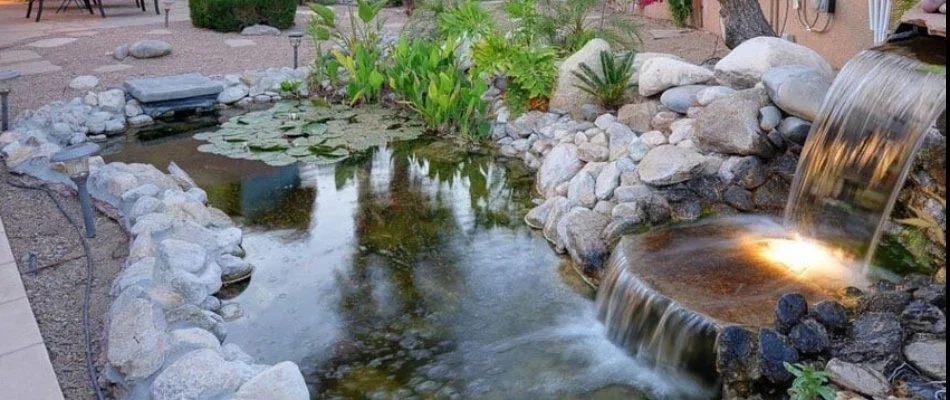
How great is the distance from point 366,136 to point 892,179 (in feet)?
12.5

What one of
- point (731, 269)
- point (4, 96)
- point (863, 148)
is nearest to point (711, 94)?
point (863, 148)

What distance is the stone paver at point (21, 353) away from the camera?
8.79 feet

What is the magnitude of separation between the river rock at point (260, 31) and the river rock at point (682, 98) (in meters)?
6.31

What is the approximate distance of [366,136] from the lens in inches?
249

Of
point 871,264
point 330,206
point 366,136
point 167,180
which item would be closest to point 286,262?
point 330,206

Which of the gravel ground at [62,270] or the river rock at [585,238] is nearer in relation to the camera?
the gravel ground at [62,270]

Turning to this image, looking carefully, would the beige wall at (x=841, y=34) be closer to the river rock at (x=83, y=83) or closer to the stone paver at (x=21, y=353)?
the stone paver at (x=21, y=353)

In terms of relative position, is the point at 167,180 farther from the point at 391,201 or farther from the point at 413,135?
the point at 413,135

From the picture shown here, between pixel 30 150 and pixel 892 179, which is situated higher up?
pixel 892 179

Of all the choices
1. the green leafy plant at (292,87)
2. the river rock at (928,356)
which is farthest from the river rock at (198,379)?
the green leafy plant at (292,87)

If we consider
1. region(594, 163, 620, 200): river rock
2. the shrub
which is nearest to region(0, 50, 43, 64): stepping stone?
the shrub

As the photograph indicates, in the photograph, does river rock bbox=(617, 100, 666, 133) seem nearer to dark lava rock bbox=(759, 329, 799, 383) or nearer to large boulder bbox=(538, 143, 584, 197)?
large boulder bbox=(538, 143, 584, 197)

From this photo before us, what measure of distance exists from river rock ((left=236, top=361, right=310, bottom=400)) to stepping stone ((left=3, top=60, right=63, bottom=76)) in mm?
6234

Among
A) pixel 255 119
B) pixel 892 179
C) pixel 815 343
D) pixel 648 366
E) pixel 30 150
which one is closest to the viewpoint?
pixel 815 343
